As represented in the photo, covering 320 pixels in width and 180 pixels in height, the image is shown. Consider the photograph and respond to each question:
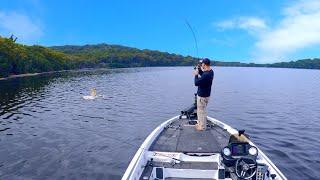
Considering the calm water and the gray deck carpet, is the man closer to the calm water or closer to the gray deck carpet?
the gray deck carpet

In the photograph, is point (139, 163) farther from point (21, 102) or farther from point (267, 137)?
point (21, 102)

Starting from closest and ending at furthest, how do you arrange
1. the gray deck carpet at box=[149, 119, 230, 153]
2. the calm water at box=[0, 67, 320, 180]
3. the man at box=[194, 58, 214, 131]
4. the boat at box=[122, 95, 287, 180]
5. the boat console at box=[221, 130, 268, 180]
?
the boat console at box=[221, 130, 268, 180], the boat at box=[122, 95, 287, 180], the gray deck carpet at box=[149, 119, 230, 153], the man at box=[194, 58, 214, 131], the calm water at box=[0, 67, 320, 180]

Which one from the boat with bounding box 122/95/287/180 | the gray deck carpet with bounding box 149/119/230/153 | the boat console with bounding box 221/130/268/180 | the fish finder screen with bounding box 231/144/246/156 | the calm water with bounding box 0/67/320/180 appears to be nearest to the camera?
the boat console with bounding box 221/130/268/180

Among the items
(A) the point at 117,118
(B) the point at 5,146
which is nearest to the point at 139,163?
(B) the point at 5,146

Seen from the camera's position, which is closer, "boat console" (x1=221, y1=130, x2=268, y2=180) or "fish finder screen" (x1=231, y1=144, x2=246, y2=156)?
"boat console" (x1=221, y1=130, x2=268, y2=180)

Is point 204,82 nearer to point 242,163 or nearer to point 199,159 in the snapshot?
point 199,159

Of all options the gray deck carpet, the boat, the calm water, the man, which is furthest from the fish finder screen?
the calm water

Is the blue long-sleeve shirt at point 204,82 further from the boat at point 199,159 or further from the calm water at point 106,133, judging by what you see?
the calm water at point 106,133

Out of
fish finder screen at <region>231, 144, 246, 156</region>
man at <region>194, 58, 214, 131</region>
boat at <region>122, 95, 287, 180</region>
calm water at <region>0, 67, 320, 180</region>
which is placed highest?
man at <region>194, 58, 214, 131</region>
